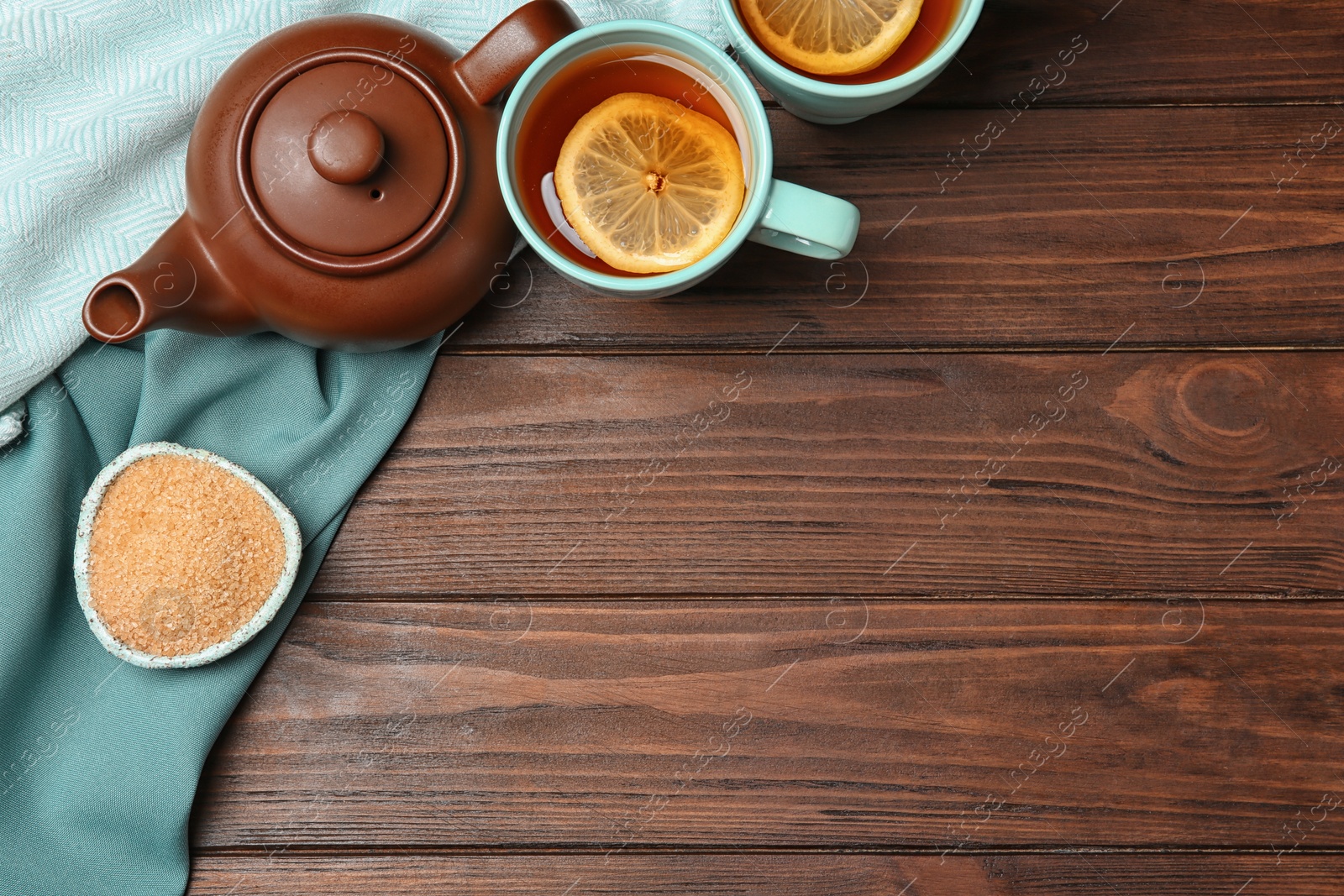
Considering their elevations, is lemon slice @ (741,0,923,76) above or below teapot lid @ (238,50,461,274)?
above

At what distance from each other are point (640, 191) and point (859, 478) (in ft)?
0.82

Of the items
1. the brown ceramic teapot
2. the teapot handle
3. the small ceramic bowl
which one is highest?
the teapot handle

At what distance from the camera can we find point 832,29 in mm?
525

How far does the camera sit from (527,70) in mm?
490

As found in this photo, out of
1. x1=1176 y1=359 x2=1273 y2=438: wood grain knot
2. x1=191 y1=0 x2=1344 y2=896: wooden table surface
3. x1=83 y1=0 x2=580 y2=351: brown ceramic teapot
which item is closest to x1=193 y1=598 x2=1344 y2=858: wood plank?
x1=191 y1=0 x2=1344 y2=896: wooden table surface

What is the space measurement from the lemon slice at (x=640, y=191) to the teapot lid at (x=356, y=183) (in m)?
0.07

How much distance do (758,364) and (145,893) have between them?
54 centimetres

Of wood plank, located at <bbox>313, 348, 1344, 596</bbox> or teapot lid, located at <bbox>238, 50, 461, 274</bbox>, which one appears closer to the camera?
teapot lid, located at <bbox>238, 50, 461, 274</bbox>

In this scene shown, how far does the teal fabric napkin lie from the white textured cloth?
4 cm

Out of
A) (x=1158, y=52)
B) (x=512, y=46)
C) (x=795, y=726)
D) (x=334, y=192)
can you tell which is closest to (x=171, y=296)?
(x=334, y=192)

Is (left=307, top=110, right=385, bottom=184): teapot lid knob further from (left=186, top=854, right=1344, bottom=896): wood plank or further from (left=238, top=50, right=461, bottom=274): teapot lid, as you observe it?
(left=186, top=854, right=1344, bottom=896): wood plank

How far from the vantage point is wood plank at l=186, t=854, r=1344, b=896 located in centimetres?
63

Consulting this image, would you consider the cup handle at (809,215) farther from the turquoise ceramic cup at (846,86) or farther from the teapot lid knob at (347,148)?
the teapot lid knob at (347,148)

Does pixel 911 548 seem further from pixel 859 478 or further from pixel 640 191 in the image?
pixel 640 191
